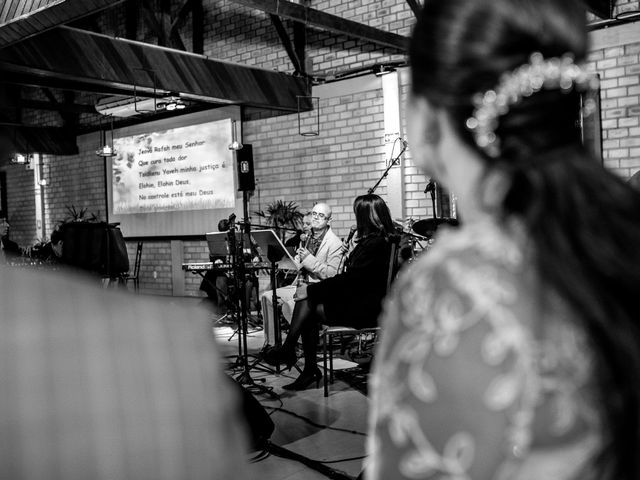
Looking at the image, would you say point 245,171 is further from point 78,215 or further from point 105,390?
point 78,215

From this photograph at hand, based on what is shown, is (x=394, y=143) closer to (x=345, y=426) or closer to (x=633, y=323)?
(x=345, y=426)

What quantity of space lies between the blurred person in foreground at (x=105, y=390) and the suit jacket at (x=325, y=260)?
479 cm

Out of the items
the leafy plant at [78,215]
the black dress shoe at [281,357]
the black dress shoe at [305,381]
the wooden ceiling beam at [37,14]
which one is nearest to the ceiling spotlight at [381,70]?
the wooden ceiling beam at [37,14]

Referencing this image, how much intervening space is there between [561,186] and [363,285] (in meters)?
3.89

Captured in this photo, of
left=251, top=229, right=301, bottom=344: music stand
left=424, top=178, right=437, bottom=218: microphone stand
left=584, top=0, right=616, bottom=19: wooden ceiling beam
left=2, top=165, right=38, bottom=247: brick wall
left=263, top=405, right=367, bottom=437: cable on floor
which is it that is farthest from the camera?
left=2, top=165, right=38, bottom=247: brick wall

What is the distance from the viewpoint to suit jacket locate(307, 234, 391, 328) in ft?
14.7

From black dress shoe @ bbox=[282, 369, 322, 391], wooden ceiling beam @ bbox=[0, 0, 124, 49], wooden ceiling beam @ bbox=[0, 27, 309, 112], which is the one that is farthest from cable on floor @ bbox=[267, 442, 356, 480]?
wooden ceiling beam @ bbox=[0, 27, 309, 112]

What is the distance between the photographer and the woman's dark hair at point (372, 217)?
467 centimetres

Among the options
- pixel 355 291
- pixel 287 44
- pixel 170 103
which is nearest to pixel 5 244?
pixel 170 103

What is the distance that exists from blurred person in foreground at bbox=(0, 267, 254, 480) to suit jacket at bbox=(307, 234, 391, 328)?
158 inches

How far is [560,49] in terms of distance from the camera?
0.72 meters

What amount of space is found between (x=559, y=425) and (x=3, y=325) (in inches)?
20.5

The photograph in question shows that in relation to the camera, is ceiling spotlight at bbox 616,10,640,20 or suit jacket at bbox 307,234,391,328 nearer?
suit jacket at bbox 307,234,391,328

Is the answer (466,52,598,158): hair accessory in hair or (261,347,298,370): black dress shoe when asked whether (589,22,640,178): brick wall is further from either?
(466,52,598,158): hair accessory in hair
